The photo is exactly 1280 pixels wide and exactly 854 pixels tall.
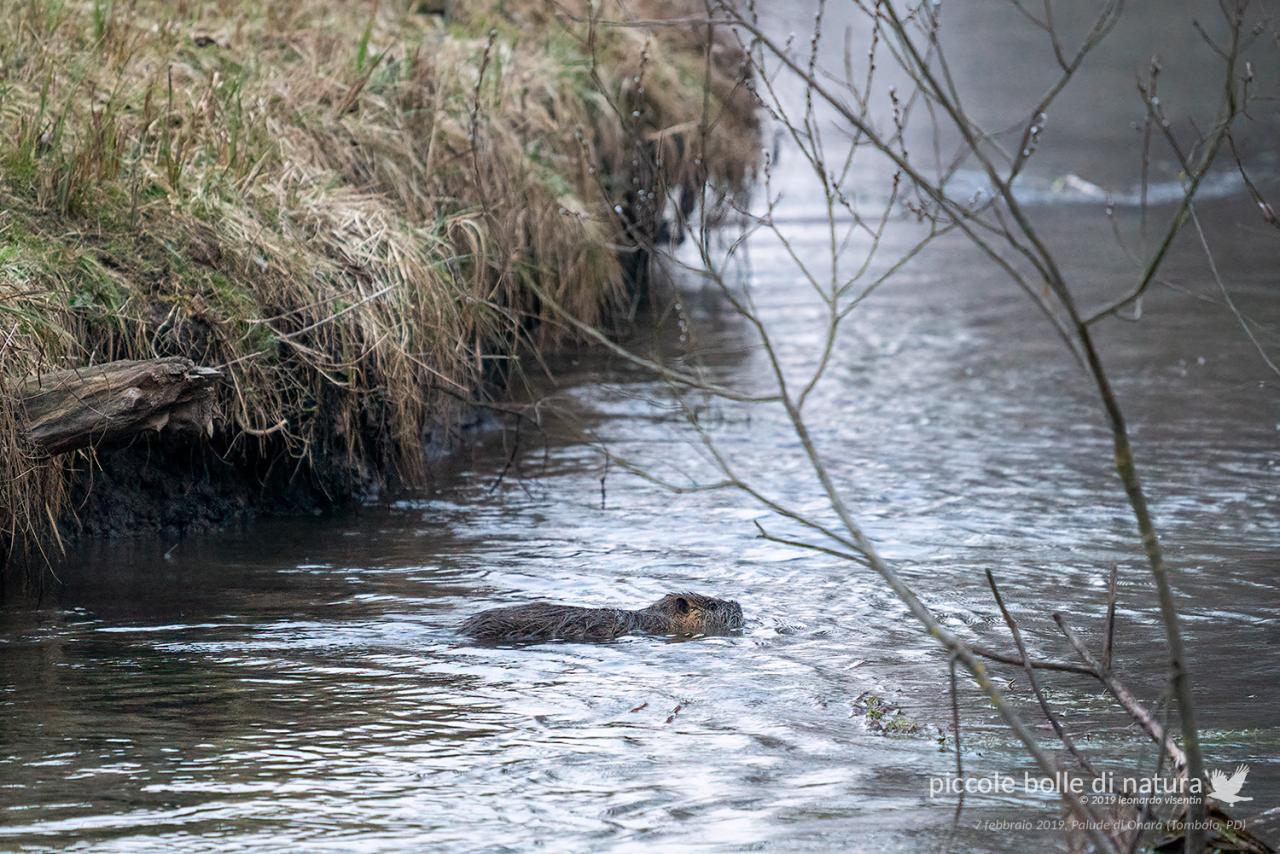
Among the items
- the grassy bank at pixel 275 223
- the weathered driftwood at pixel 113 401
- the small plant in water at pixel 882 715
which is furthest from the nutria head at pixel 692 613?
the weathered driftwood at pixel 113 401

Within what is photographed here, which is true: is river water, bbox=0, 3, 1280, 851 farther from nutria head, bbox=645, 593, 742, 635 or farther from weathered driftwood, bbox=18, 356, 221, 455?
weathered driftwood, bbox=18, 356, 221, 455

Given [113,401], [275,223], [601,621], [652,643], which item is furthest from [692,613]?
[275,223]

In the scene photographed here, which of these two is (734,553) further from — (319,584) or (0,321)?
(0,321)

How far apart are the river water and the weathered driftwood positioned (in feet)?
2.28

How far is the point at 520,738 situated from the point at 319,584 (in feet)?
5.63

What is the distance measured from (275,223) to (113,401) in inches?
79.7

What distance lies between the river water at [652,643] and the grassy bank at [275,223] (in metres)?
0.55

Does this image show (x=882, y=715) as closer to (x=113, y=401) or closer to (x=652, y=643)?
(x=652, y=643)

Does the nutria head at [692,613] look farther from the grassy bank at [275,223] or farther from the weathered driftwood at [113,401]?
the weathered driftwood at [113,401]

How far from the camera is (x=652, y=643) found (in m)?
4.93

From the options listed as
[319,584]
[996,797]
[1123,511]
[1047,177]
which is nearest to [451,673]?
[319,584]

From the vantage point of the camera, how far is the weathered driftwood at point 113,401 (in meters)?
4.59

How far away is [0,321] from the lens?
504 centimetres

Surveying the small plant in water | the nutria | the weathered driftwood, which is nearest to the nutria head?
the nutria
